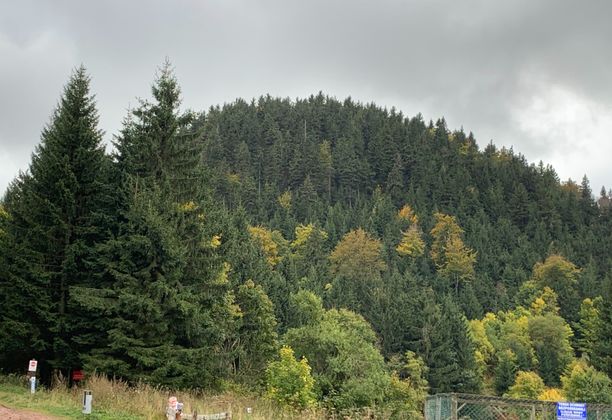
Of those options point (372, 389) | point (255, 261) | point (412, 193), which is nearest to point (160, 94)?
point (372, 389)

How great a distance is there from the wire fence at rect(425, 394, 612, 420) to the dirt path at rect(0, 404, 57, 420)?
8.19m

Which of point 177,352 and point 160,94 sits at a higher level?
point 160,94

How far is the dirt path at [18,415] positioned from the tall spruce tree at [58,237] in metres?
11.0

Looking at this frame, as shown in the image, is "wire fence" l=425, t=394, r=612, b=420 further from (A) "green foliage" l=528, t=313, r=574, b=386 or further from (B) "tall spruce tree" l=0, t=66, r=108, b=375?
(A) "green foliage" l=528, t=313, r=574, b=386

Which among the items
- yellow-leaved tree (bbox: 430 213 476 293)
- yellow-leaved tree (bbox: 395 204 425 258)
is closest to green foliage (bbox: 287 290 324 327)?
yellow-leaved tree (bbox: 430 213 476 293)

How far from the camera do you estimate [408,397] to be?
53281 millimetres

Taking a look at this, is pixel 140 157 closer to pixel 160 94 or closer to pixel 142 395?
pixel 160 94

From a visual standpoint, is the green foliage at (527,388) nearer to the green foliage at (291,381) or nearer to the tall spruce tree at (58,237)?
the green foliage at (291,381)

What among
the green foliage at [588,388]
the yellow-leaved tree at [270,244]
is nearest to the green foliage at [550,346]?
the green foliage at [588,388]

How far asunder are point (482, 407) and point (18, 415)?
9.83 meters

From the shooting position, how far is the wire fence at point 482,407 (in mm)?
12859

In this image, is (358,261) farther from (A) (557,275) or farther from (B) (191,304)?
(B) (191,304)

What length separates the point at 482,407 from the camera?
1348cm

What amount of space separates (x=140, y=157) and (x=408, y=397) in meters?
35.6
